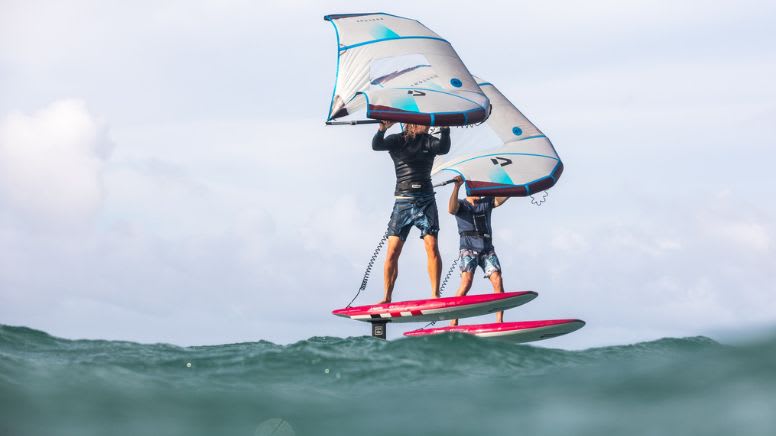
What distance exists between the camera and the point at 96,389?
9430mm

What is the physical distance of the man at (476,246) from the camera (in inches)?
564

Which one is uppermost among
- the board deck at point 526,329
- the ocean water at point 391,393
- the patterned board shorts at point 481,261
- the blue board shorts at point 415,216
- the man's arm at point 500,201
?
the man's arm at point 500,201

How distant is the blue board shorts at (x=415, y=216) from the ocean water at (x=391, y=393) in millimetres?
2680

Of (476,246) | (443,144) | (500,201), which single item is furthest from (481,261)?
(443,144)

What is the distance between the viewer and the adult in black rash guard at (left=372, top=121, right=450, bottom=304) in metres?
13.3

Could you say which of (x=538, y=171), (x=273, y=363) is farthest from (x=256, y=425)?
Result: (x=538, y=171)

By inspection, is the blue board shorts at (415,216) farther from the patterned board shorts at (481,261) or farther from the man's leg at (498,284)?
the man's leg at (498,284)

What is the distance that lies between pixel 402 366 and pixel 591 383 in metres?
2.06

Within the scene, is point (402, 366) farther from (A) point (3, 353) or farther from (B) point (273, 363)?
(A) point (3, 353)

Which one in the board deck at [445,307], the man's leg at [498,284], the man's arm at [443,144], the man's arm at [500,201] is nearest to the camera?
the board deck at [445,307]

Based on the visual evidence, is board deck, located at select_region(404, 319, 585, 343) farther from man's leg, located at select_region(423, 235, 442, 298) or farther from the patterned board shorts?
the patterned board shorts

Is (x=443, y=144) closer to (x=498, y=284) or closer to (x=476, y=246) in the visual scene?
(x=476, y=246)

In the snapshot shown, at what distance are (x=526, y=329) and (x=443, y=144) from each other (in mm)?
2891

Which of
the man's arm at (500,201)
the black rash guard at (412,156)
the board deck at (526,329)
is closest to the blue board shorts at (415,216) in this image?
the black rash guard at (412,156)
